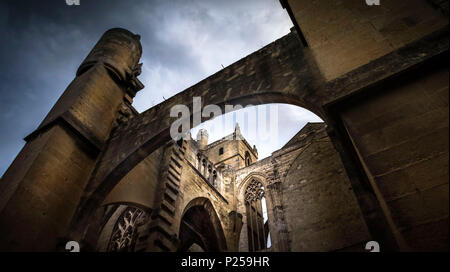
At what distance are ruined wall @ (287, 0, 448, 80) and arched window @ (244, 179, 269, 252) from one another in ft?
38.9

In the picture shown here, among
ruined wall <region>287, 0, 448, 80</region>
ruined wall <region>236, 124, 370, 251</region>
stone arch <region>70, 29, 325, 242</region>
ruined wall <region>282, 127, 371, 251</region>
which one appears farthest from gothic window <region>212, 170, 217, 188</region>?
ruined wall <region>287, 0, 448, 80</region>

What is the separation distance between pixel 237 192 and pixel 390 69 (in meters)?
13.4

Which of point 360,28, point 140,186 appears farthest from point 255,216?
point 360,28

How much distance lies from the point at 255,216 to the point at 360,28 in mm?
12406

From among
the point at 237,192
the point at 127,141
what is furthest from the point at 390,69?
the point at 237,192

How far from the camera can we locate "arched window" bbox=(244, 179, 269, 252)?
44.4 feet

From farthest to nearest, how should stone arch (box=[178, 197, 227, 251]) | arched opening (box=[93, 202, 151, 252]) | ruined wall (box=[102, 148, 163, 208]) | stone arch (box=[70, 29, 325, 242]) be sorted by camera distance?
stone arch (box=[178, 197, 227, 251]) < arched opening (box=[93, 202, 151, 252]) < ruined wall (box=[102, 148, 163, 208]) < stone arch (box=[70, 29, 325, 242])

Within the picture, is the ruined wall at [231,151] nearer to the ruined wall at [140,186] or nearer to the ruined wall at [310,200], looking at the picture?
the ruined wall at [310,200]

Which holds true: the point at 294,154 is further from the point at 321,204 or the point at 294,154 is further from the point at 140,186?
the point at 140,186

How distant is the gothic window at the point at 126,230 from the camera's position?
370 inches

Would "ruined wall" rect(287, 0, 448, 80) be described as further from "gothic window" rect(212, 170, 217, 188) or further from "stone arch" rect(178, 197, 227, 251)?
"gothic window" rect(212, 170, 217, 188)

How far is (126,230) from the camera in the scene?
9.88 meters

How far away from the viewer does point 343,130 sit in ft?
8.17
